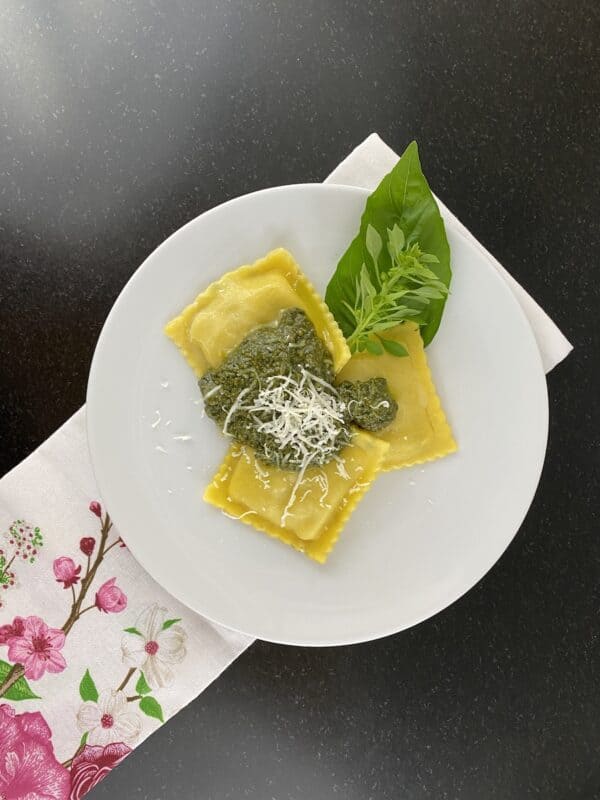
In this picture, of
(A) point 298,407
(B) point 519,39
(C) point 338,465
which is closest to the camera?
(A) point 298,407

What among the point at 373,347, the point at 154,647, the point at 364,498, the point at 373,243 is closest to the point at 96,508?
the point at 154,647

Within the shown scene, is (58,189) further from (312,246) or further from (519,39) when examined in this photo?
(519,39)

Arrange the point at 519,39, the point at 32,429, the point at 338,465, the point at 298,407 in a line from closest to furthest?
the point at 298,407
the point at 338,465
the point at 32,429
the point at 519,39

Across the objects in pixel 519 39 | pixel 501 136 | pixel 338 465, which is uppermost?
pixel 519 39

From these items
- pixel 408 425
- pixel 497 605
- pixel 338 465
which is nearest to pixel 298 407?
pixel 338 465

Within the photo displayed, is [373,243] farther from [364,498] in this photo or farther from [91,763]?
[91,763]

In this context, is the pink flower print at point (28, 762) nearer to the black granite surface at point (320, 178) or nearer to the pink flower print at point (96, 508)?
the black granite surface at point (320, 178)

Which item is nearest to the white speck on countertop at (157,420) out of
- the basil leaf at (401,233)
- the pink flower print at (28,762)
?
the basil leaf at (401,233)
